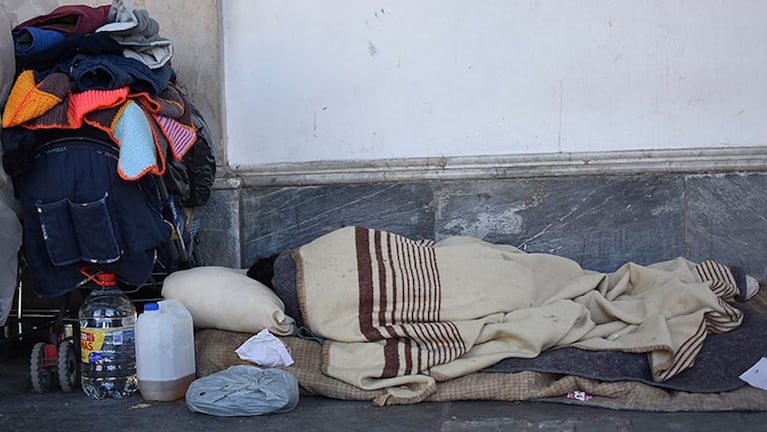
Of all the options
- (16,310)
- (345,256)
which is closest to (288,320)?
(345,256)

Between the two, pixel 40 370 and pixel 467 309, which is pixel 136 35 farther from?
pixel 467 309

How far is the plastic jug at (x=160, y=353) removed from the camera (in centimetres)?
360

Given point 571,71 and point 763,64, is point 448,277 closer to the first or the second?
point 571,71

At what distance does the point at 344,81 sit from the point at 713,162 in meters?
1.76

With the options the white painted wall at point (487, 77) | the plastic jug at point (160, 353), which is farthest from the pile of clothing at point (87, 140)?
the white painted wall at point (487, 77)

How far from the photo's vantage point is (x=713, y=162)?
4469mm

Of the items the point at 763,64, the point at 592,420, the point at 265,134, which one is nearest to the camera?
the point at 592,420

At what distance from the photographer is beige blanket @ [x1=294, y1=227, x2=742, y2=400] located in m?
3.58

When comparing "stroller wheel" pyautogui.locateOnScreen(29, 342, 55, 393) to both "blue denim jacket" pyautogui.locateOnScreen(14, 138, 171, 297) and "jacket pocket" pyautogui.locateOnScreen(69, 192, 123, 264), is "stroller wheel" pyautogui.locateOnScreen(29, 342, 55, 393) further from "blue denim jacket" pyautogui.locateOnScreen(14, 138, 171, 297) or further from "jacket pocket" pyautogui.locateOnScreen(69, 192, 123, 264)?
"jacket pocket" pyautogui.locateOnScreen(69, 192, 123, 264)

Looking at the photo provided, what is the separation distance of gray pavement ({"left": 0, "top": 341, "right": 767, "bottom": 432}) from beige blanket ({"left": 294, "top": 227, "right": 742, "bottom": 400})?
0.50ft

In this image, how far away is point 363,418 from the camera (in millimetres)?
3369

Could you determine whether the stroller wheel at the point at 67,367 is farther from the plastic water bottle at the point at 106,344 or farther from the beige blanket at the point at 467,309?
the beige blanket at the point at 467,309

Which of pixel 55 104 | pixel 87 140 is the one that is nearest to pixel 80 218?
pixel 87 140

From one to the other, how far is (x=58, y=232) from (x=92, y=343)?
0.43 metres
